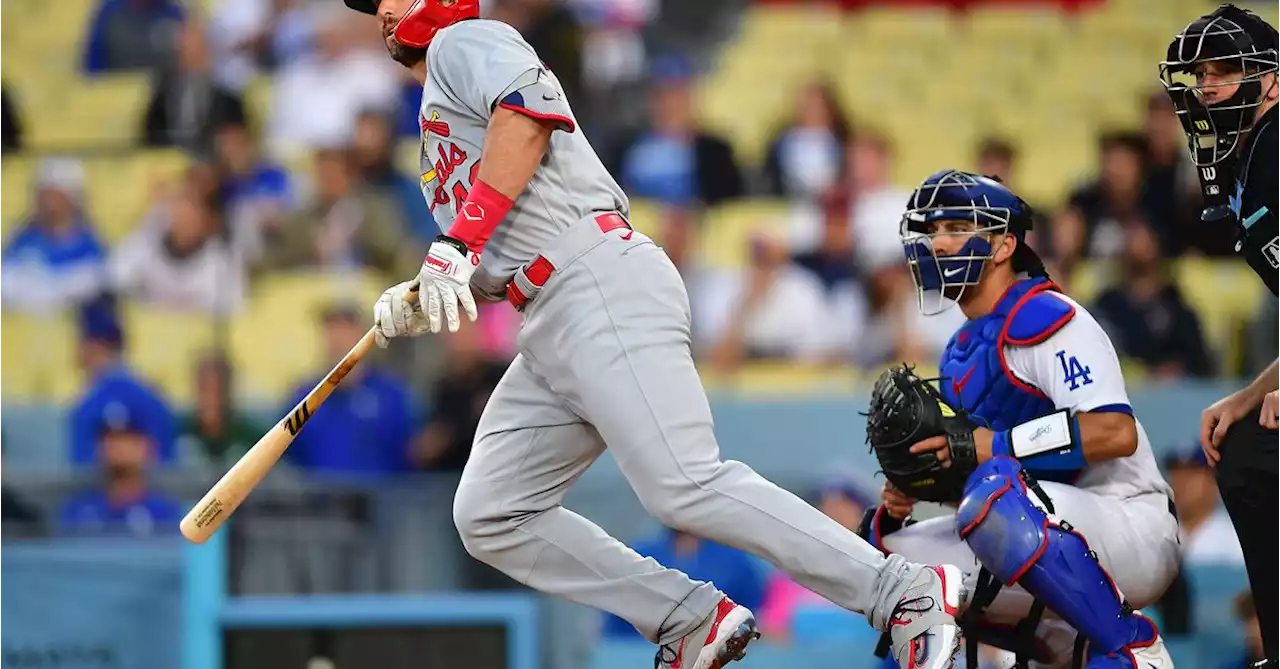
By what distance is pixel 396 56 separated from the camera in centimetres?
454

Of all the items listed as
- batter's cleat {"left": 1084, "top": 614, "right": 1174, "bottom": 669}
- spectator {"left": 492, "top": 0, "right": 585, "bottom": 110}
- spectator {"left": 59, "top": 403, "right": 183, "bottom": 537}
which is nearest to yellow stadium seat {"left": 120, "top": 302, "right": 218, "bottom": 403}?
spectator {"left": 59, "top": 403, "right": 183, "bottom": 537}

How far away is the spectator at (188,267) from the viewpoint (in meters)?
9.12

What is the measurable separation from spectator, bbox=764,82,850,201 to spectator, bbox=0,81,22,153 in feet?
13.7

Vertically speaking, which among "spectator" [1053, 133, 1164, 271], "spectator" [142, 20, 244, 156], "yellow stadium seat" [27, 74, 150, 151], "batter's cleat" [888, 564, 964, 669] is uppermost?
"batter's cleat" [888, 564, 964, 669]

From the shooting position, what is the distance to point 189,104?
9.91m

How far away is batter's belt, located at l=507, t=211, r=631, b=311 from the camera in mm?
4258

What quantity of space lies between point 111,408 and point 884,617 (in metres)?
4.93

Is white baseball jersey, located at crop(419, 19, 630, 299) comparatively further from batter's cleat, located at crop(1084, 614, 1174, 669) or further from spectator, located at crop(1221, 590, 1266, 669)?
spectator, located at crop(1221, 590, 1266, 669)

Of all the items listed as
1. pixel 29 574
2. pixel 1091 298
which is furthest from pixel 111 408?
pixel 1091 298

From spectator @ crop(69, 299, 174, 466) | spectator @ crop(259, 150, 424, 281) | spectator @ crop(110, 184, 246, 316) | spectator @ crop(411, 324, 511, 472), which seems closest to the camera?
spectator @ crop(411, 324, 511, 472)

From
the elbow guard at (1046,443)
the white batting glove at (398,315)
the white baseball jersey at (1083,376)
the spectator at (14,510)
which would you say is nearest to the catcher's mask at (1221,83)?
the white baseball jersey at (1083,376)

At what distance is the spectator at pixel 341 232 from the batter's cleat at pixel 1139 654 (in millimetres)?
5574

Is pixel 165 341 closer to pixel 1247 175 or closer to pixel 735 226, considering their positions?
pixel 735 226

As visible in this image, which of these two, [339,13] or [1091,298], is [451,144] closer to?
[1091,298]
